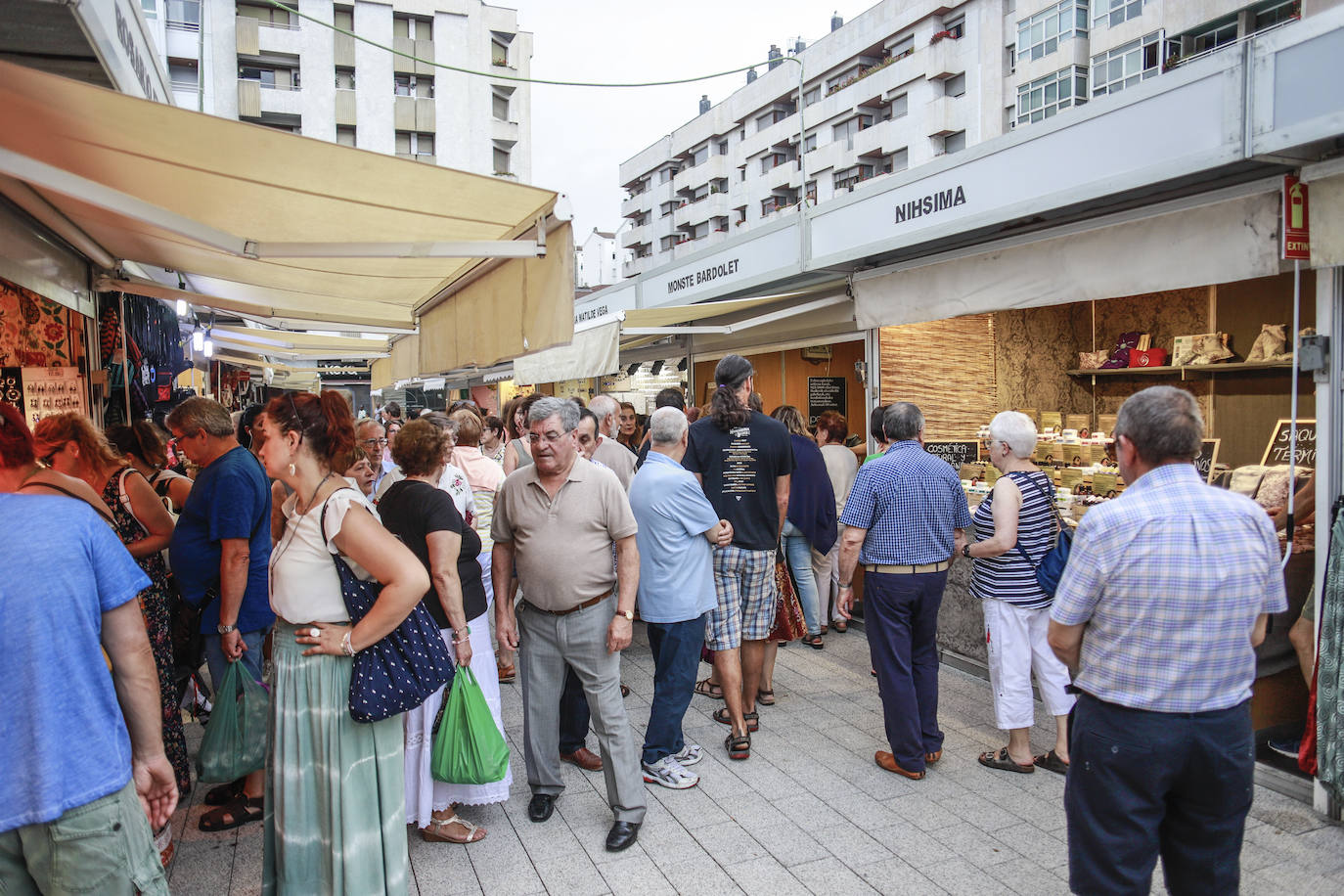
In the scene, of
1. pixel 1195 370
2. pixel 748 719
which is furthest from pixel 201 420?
pixel 1195 370

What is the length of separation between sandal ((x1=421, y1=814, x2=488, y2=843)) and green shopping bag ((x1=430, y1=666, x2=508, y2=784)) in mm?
233

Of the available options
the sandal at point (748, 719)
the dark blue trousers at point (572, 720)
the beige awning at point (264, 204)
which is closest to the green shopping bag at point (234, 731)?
the dark blue trousers at point (572, 720)

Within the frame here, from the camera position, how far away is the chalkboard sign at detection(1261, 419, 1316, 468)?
475cm

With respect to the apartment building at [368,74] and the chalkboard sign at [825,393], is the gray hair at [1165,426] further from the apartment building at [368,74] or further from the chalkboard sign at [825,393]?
the apartment building at [368,74]

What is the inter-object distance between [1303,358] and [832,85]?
4150cm

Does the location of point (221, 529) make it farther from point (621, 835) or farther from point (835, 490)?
point (835, 490)

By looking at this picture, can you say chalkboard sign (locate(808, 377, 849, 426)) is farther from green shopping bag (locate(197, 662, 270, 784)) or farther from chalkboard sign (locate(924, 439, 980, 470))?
green shopping bag (locate(197, 662, 270, 784))

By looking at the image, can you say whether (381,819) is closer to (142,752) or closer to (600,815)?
(142,752)

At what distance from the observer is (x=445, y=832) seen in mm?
3494

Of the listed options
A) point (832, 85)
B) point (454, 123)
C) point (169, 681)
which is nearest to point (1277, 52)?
point (169, 681)

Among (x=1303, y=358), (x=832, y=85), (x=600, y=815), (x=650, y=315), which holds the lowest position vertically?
(x=600, y=815)

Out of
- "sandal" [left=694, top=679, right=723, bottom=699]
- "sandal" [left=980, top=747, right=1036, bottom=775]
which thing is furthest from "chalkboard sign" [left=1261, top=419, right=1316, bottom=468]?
"sandal" [left=694, top=679, right=723, bottom=699]

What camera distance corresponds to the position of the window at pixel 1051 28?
3006 centimetres

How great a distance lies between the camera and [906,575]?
13.2 feet
